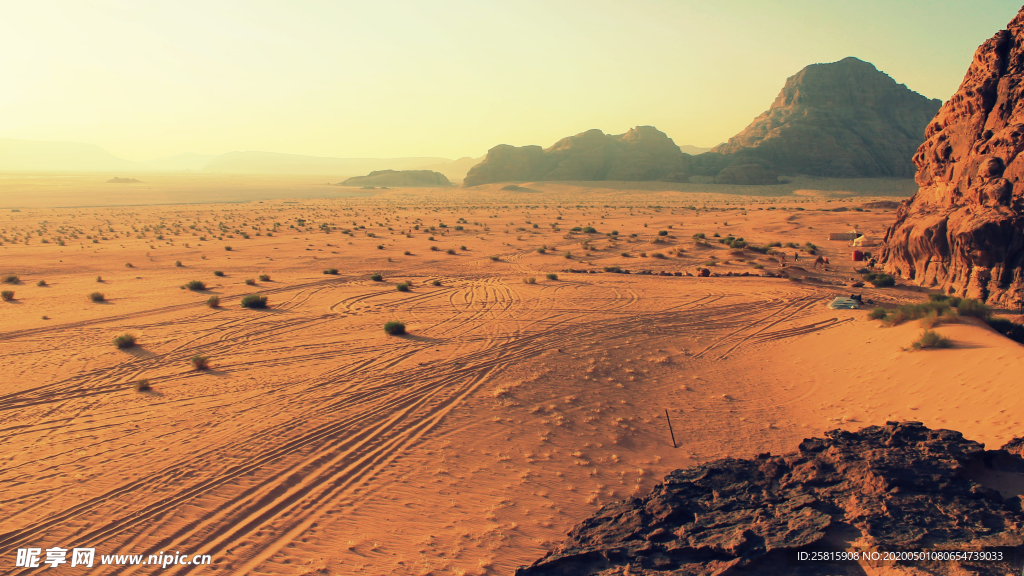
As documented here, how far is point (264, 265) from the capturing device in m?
28.3

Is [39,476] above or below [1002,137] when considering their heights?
below

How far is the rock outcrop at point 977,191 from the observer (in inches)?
649

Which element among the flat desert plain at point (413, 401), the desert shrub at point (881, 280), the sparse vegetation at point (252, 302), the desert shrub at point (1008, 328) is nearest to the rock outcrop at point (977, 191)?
the desert shrub at point (881, 280)

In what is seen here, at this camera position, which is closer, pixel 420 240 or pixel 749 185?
pixel 420 240

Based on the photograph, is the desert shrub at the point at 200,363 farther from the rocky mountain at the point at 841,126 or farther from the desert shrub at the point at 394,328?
the rocky mountain at the point at 841,126

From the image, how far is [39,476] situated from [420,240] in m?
31.9

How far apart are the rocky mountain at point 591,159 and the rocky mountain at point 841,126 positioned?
1500 centimetres

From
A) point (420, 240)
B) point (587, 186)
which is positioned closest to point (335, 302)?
point (420, 240)

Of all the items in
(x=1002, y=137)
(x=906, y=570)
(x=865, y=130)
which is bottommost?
(x=906, y=570)

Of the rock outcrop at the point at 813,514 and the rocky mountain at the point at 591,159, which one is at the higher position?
the rocky mountain at the point at 591,159

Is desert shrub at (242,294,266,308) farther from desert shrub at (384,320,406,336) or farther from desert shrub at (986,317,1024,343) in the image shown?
desert shrub at (986,317,1024,343)

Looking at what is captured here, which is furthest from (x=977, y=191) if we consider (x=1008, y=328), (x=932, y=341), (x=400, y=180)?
(x=400, y=180)

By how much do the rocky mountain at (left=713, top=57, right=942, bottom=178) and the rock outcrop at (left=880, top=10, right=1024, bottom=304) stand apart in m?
94.4

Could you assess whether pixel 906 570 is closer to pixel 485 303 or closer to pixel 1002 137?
pixel 485 303
